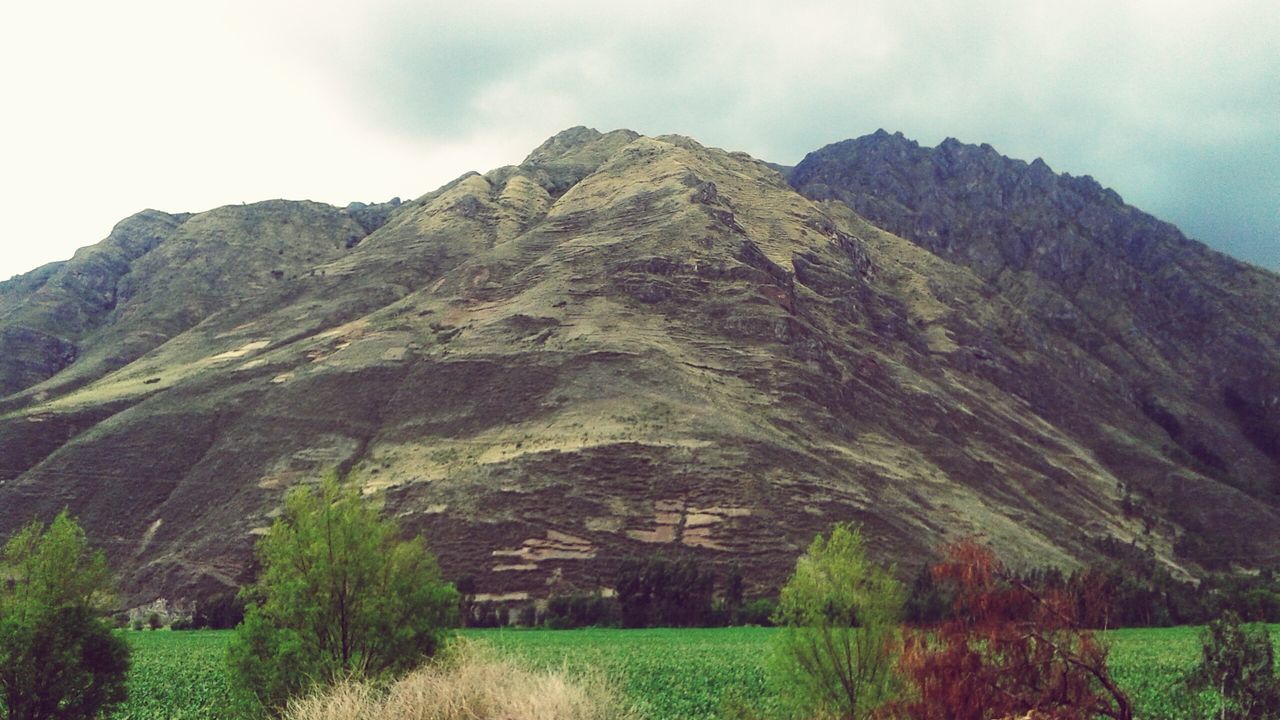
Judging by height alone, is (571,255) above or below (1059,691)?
above

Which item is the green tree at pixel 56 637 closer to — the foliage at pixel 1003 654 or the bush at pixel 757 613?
the foliage at pixel 1003 654

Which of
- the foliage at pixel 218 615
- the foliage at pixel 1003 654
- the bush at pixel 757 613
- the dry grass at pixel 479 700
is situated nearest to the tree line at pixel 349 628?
the dry grass at pixel 479 700

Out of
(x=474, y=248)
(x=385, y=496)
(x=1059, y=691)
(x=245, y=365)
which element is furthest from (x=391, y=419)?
(x=1059, y=691)

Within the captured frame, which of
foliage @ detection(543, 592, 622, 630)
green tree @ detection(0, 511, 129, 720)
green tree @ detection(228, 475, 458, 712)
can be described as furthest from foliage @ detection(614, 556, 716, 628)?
green tree @ detection(0, 511, 129, 720)

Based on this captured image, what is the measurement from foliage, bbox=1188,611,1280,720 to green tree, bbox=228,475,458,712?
2068 centimetres

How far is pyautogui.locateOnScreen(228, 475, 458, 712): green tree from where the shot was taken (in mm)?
24219

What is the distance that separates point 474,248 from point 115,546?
100477 mm

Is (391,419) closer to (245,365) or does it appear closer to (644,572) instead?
(245,365)

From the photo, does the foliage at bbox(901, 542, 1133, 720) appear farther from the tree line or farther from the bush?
the bush

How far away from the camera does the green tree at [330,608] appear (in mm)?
24219

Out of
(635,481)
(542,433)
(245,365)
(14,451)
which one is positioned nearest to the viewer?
(635,481)

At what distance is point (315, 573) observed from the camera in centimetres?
2473

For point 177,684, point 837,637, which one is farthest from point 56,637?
point 837,637

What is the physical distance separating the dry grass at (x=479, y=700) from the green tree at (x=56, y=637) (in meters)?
15.4
